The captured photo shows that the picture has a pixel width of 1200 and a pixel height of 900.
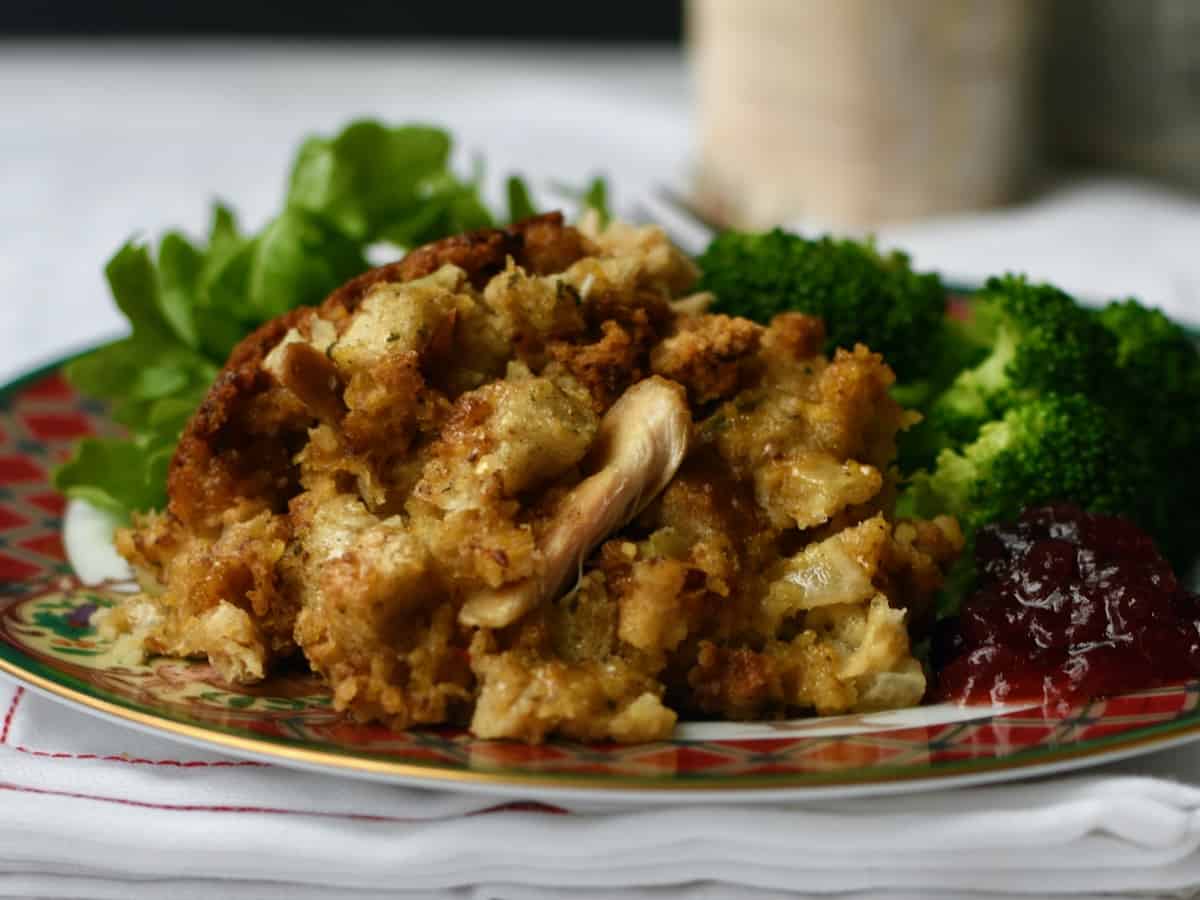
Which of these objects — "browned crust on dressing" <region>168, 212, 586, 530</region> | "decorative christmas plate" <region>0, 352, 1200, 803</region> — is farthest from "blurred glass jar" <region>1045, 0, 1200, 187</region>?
"decorative christmas plate" <region>0, 352, 1200, 803</region>

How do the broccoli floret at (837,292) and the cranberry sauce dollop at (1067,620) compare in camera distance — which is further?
the broccoli floret at (837,292)

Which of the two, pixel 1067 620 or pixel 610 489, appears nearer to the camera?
pixel 610 489

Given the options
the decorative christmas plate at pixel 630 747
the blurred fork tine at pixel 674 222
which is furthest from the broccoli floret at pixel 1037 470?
the blurred fork tine at pixel 674 222

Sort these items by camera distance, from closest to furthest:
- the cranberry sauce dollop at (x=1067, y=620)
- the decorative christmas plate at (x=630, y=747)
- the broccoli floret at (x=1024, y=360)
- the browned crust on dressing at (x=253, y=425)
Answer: the decorative christmas plate at (x=630, y=747), the cranberry sauce dollop at (x=1067, y=620), the browned crust on dressing at (x=253, y=425), the broccoli floret at (x=1024, y=360)

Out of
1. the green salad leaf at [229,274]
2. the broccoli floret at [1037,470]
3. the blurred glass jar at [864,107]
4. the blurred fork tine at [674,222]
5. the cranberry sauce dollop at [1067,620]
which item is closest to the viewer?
Answer: the cranberry sauce dollop at [1067,620]

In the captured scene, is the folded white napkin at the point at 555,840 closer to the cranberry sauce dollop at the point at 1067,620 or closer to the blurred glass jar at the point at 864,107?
the cranberry sauce dollop at the point at 1067,620

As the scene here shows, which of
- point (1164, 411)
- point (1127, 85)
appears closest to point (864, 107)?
point (1127, 85)

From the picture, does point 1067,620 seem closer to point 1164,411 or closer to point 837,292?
point 1164,411

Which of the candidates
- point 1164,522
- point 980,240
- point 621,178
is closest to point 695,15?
point 621,178
